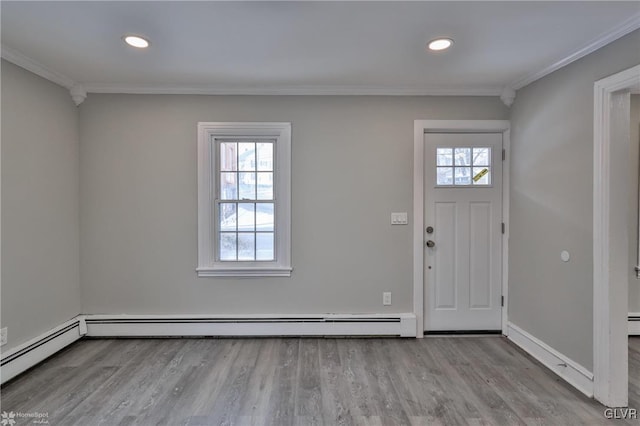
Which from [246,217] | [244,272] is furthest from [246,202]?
[244,272]

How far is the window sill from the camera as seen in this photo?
3.03 metres

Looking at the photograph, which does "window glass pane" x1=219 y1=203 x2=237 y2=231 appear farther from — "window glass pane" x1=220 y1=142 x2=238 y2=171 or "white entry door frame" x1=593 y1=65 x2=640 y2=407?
"white entry door frame" x1=593 y1=65 x2=640 y2=407

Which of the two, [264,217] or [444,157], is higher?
[444,157]

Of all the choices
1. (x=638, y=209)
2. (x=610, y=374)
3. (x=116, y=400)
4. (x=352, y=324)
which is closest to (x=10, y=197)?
(x=116, y=400)

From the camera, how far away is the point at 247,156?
10.1ft

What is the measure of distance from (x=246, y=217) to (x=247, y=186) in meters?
0.32

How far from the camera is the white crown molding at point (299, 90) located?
9.66 ft

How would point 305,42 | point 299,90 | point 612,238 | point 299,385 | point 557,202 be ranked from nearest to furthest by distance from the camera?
point 612,238 → point 305,42 → point 299,385 → point 557,202 → point 299,90

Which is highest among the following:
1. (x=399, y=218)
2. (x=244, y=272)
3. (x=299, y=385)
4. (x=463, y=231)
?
(x=399, y=218)

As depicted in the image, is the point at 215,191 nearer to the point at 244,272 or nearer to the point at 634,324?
the point at 244,272

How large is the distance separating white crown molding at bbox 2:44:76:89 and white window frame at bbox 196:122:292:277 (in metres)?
1.22

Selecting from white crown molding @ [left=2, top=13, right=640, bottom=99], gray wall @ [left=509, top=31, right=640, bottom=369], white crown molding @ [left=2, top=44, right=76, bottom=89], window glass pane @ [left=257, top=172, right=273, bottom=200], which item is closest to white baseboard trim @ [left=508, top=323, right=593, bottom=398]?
gray wall @ [left=509, top=31, right=640, bottom=369]

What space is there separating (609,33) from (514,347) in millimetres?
2601

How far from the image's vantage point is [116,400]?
2.09m
